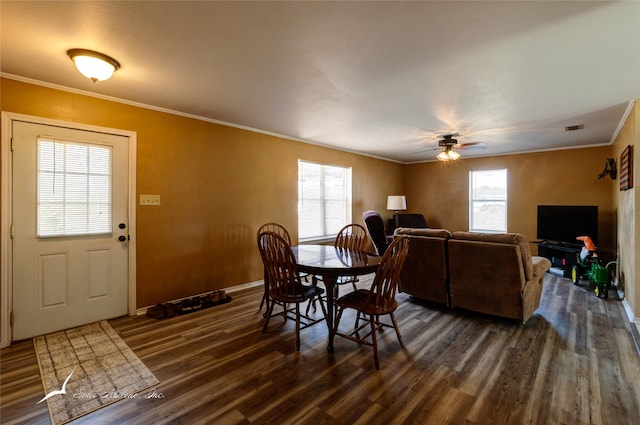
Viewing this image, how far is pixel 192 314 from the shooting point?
3375 mm

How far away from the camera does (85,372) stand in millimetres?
2219

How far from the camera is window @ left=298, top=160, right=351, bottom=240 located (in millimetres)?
5248

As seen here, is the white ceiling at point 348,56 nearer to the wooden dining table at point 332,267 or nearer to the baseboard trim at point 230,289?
the wooden dining table at point 332,267

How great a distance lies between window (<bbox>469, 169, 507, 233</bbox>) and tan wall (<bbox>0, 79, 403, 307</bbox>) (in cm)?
435

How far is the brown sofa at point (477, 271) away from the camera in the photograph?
2.92m

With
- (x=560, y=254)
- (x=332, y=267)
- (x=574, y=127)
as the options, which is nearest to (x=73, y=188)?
(x=332, y=267)

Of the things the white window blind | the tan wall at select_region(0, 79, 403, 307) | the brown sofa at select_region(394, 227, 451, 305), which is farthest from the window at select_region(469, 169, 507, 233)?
the white window blind

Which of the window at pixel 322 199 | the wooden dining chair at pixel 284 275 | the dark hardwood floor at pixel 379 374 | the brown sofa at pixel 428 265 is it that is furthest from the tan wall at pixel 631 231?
the window at pixel 322 199

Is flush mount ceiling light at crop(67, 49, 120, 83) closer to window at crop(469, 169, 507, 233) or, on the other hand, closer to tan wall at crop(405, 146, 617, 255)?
tan wall at crop(405, 146, 617, 255)

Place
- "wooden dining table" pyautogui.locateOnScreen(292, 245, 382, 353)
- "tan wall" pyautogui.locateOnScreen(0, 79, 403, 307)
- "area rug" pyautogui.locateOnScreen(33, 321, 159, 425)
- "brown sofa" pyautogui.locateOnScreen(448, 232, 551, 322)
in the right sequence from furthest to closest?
"tan wall" pyautogui.locateOnScreen(0, 79, 403, 307), "brown sofa" pyautogui.locateOnScreen(448, 232, 551, 322), "wooden dining table" pyautogui.locateOnScreen(292, 245, 382, 353), "area rug" pyautogui.locateOnScreen(33, 321, 159, 425)

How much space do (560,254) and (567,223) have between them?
0.58m

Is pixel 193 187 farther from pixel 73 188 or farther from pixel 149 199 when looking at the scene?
pixel 73 188

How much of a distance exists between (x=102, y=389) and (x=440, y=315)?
3.15 metres

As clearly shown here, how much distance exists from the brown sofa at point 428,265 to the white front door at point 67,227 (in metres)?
3.30
